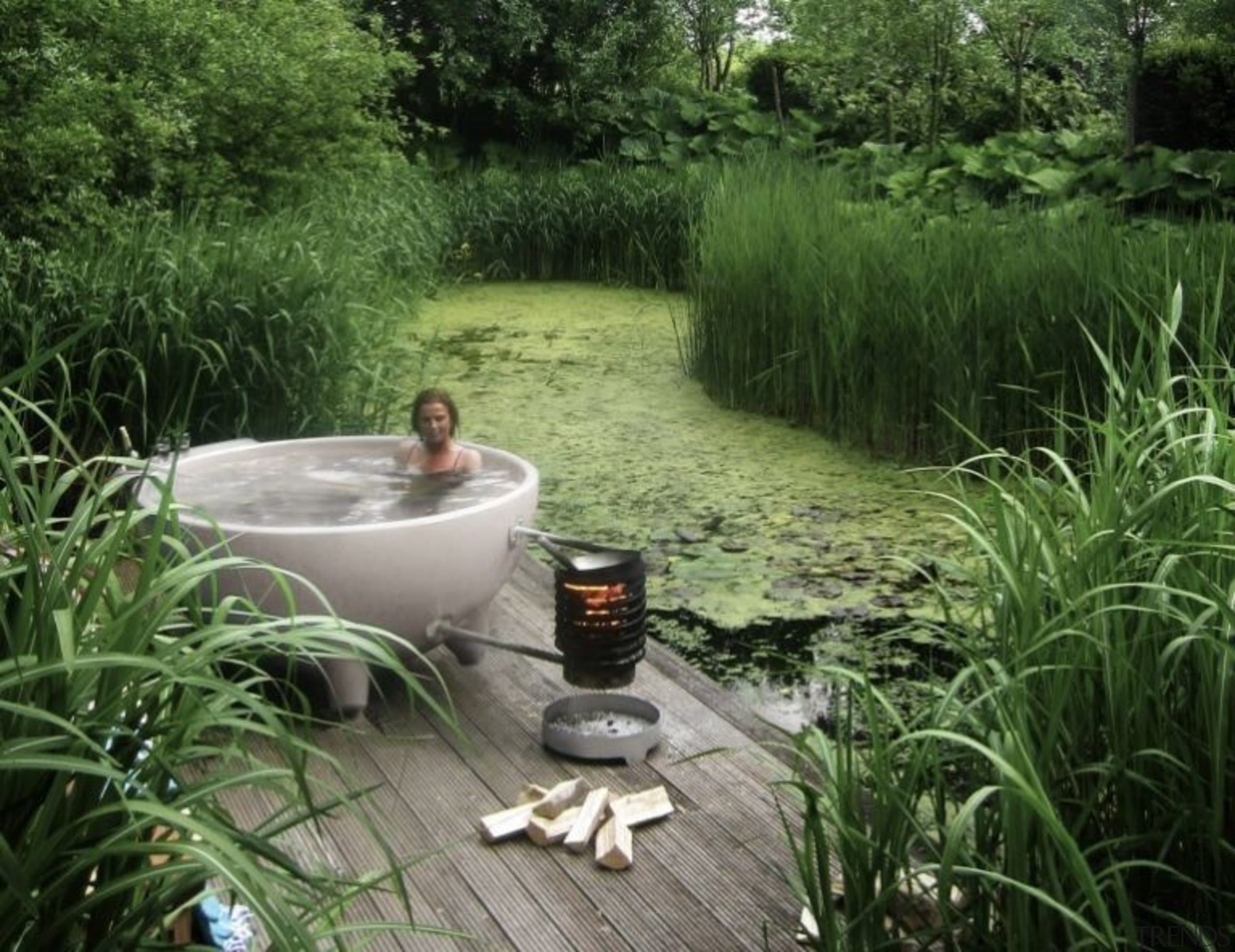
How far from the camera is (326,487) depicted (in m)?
3.75

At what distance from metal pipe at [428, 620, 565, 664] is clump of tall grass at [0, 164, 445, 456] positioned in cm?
129

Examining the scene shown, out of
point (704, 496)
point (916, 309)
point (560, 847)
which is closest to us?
point (560, 847)

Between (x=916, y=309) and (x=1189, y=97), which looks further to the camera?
(x=1189, y=97)

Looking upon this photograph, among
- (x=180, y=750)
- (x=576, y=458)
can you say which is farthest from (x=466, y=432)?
(x=180, y=750)

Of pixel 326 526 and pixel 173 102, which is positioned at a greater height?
pixel 173 102

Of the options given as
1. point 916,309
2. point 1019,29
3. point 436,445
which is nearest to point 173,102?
point 436,445

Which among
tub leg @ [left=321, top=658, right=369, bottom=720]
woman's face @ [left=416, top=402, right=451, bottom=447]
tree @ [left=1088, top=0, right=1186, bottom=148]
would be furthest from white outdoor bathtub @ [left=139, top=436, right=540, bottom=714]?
tree @ [left=1088, top=0, right=1186, bottom=148]

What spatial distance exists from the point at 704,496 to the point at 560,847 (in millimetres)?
2383

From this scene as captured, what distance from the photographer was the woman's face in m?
3.65

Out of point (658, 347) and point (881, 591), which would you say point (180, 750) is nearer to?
point (881, 591)

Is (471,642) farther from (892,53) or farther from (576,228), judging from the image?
(892,53)

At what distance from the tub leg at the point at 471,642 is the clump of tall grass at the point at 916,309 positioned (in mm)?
1695

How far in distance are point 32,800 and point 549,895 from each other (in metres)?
1.13

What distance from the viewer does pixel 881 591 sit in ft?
13.1
